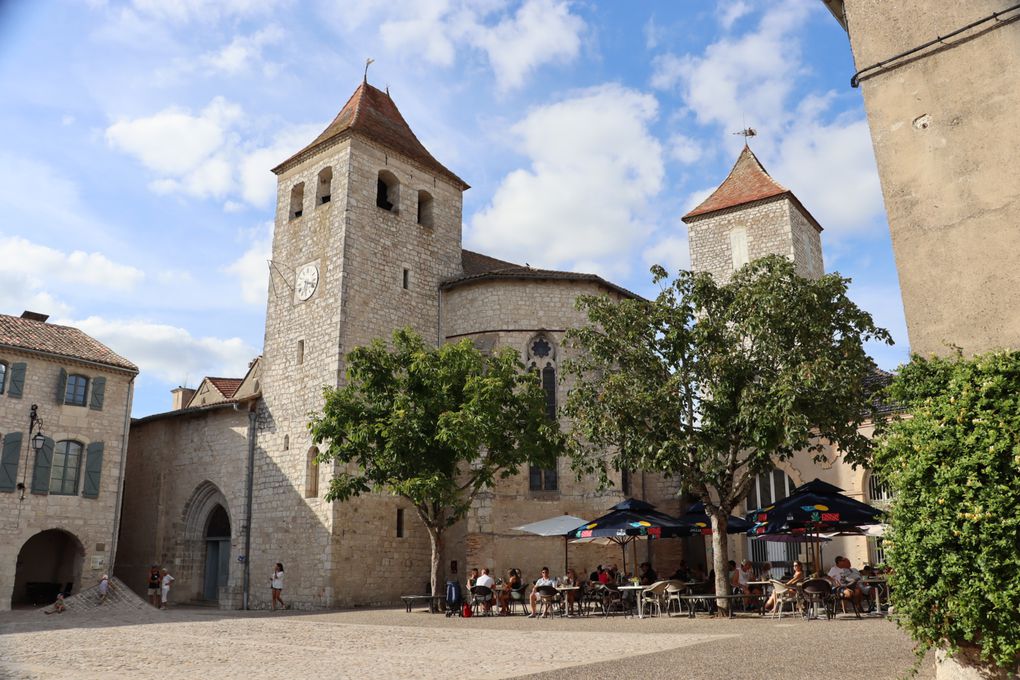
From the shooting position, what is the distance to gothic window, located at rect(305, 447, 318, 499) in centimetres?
2478

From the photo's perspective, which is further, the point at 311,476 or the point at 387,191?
the point at 387,191

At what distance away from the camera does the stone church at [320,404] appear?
2453cm

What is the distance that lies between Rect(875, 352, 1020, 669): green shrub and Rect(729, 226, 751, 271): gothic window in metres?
25.8

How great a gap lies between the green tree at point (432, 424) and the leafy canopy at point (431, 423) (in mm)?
24

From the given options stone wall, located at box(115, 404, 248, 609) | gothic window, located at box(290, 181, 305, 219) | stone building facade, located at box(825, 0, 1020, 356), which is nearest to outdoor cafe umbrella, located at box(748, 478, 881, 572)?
stone building facade, located at box(825, 0, 1020, 356)

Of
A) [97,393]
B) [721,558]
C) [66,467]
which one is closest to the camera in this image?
[721,558]

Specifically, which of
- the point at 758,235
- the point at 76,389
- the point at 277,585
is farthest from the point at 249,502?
the point at 758,235

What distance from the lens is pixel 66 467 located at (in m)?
26.0

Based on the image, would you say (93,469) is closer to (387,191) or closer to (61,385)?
(61,385)

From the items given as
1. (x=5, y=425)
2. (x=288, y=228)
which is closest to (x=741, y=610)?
(x=288, y=228)

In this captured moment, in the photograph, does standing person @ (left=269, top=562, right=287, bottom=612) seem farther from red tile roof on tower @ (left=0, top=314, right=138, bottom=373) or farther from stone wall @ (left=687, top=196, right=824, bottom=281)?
stone wall @ (left=687, top=196, right=824, bottom=281)

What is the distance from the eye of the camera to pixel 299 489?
25031 millimetres

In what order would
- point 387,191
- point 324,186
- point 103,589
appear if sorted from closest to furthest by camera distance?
point 103,589, point 324,186, point 387,191

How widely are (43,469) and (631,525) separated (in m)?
18.3
